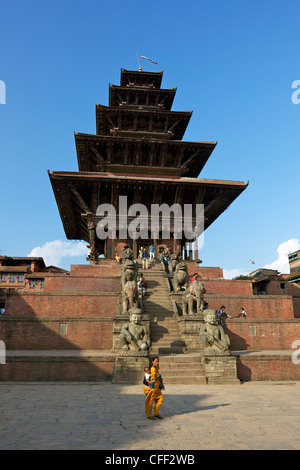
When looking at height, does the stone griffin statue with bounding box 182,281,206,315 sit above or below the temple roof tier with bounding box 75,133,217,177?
below

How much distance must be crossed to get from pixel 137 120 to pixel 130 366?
2283cm

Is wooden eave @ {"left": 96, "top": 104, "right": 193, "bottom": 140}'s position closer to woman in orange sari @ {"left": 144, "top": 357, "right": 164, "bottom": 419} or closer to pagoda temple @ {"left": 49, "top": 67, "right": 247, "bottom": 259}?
pagoda temple @ {"left": 49, "top": 67, "right": 247, "bottom": 259}

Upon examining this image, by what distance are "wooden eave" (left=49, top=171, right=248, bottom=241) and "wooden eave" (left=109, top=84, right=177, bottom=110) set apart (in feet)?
30.9

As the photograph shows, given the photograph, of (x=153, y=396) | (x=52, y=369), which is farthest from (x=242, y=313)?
(x=153, y=396)

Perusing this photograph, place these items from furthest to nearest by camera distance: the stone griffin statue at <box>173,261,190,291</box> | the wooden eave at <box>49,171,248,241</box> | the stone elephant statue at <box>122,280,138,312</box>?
the wooden eave at <box>49,171,248,241</box>, the stone griffin statue at <box>173,261,190,291</box>, the stone elephant statue at <box>122,280,138,312</box>

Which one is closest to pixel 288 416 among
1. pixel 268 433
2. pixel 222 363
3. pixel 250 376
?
pixel 268 433

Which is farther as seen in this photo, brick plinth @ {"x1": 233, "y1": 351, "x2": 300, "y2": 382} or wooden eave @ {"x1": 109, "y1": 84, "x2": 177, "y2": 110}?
wooden eave @ {"x1": 109, "y1": 84, "x2": 177, "y2": 110}

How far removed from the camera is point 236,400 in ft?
24.7

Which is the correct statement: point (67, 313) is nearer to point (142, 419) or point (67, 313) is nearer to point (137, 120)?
point (142, 419)

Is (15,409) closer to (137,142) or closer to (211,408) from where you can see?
(211,408)

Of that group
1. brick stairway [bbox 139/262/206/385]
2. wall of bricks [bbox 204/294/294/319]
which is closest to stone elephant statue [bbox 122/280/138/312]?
brick stairway [bbox 139/262/206/385]

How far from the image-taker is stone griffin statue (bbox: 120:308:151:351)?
404 inches
